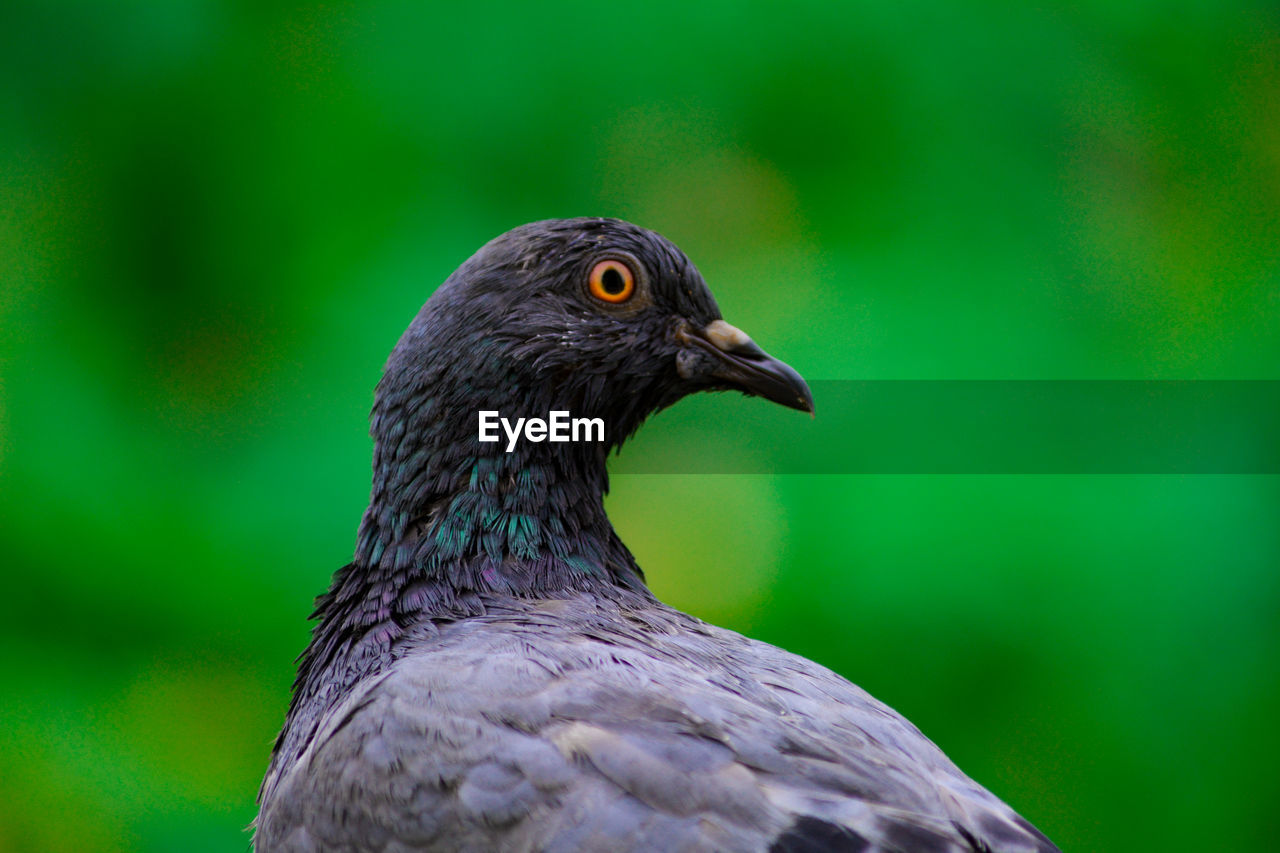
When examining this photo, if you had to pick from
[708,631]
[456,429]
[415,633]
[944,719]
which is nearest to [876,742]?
[708,631]

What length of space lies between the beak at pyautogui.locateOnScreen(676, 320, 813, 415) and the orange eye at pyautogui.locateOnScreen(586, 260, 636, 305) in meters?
0.17

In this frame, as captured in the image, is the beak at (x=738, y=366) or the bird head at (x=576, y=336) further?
the beak at (x=738, y=366)

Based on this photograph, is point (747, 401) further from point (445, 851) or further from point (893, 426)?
point (445, 851)

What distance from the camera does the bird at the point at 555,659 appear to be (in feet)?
6.48

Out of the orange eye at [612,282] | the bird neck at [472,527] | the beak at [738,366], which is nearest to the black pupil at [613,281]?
the orange eye at [612,282]

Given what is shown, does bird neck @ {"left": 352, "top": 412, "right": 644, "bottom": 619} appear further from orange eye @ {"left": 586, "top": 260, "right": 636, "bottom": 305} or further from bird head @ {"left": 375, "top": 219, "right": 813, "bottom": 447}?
orange eye @ {"left": 586, "top": 260, "right": 636, "bottom": 305}

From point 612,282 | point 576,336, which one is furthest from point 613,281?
point 576,336

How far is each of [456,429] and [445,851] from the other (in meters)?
1.08

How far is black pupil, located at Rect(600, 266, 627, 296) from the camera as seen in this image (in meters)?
2.94

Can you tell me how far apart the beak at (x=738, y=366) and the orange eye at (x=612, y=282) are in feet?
0.57

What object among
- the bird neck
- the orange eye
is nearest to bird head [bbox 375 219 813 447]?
the orange eye

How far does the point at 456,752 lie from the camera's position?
2086 millimetres

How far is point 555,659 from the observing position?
7.45ft

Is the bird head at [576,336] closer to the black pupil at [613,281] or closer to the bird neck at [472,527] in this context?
the black pupil at [613,281]
